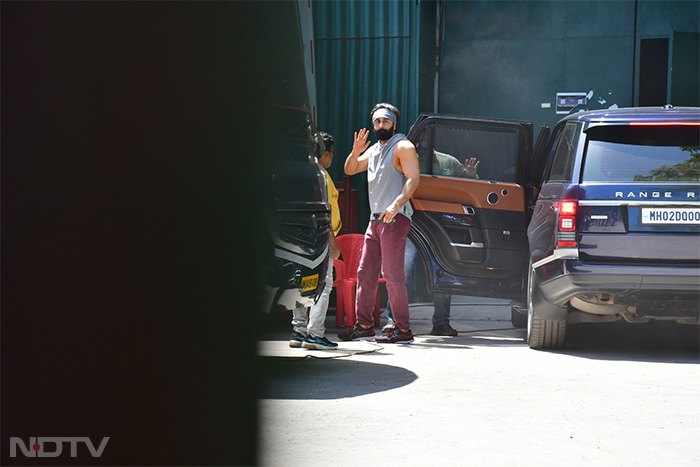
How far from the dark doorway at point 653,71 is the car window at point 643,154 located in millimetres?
4455

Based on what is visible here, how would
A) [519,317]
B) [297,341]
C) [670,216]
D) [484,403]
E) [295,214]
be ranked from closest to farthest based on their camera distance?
[295,214]
[484,403]
[670,216]
[297,341]
[519,317]

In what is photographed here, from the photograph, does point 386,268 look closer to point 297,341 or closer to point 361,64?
point 297,341

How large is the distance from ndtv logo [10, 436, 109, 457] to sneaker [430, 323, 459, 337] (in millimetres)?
6695

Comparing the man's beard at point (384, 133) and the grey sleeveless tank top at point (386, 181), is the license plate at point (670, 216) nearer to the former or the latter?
the grey sleeveless tank top at point (386, 181)

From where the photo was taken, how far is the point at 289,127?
212 centimetres

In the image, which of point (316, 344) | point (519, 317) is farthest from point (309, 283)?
point (519, 317)

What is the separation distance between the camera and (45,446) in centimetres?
134

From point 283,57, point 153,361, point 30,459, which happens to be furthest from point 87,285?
point 283,57

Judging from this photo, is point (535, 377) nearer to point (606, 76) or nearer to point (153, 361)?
point (153, 361)

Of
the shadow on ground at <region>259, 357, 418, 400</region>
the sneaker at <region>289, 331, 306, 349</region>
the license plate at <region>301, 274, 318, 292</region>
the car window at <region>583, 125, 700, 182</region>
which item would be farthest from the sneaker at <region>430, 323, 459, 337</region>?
the license plate at <region>301, 274, 318, 292</region>

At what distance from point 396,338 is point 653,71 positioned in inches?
212

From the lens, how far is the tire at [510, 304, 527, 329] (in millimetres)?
8516

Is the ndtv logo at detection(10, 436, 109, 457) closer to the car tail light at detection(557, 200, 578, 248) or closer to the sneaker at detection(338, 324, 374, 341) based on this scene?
the car tail light at detection(557, 200, 578, 248)

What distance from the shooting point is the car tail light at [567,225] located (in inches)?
254
